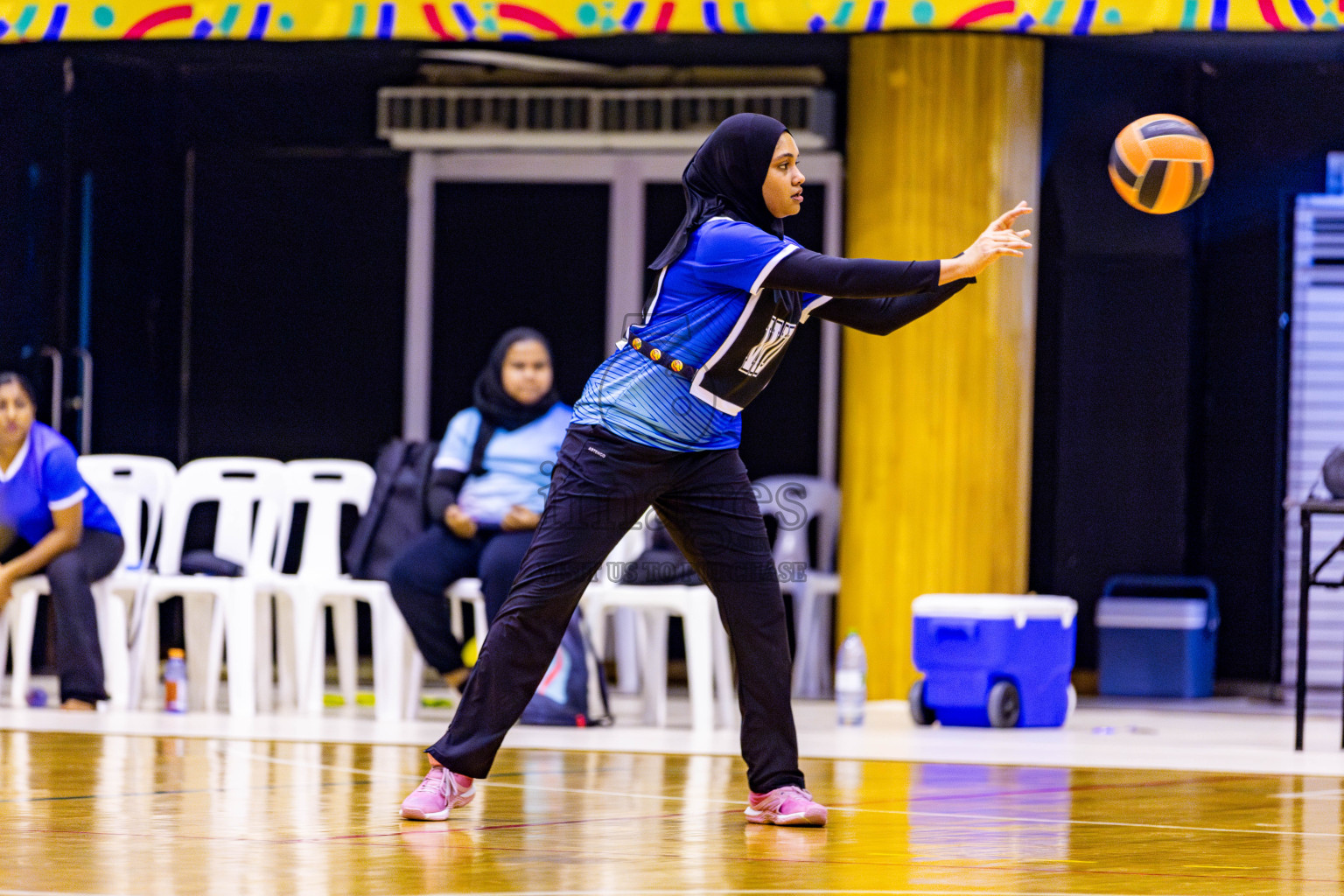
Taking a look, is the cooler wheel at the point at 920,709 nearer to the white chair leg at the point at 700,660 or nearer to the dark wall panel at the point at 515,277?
the white chair leg at the point at 700,660

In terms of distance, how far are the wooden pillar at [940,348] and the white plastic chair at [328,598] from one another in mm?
1872

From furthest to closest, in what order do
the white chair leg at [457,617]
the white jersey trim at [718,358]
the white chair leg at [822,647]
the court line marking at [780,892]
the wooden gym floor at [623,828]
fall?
the white chair leg at [822,647] → the white chair leg at [457,617] → the white jersey trim at [718,358] → the wooden gym floor at [623,828] → the court line marking at [780,892]

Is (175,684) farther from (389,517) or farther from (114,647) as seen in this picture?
(389,517)

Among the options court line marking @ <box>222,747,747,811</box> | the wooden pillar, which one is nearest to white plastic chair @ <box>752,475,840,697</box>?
the wooden pillar

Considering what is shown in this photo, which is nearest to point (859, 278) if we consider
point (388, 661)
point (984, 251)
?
point (984, 251)

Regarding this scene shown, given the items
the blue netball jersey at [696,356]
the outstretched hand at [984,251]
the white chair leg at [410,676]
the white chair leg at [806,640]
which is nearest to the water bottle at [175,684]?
the white chair leg at [410,676]

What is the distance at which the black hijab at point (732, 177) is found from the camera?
13.8 feet

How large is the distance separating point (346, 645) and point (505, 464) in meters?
1.41

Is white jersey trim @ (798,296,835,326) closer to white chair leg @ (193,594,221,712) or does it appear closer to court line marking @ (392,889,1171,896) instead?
court line marking @ (392,889,1171,896)

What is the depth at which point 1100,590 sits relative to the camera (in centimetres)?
893

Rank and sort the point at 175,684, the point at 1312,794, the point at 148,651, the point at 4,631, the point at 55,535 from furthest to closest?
the point at 148,651, the point at 4,631, the point at 175,684, the point at 55,535, the point at 1312,794

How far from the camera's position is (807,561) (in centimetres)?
883

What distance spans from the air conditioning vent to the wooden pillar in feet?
3.60

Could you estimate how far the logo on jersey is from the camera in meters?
4.21
